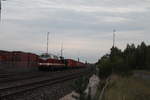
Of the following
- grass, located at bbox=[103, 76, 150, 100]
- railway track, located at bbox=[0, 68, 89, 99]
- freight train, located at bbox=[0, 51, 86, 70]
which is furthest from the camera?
freight train, located at bbox=[0, 51, 86, 70]

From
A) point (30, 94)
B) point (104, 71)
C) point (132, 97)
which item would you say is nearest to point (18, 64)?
point (104, 71)

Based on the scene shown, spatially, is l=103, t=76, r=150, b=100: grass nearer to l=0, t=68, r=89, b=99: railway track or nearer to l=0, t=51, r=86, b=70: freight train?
l=0, t=68, r=89, b=99: railway track

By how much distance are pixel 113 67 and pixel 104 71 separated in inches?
49.4

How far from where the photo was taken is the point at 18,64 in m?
59.8

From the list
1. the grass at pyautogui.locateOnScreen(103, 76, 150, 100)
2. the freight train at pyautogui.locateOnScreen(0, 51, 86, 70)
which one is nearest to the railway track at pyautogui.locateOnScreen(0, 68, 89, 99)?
the grass at pyautogui.locateOnScreen(103, 76, 150, 100)

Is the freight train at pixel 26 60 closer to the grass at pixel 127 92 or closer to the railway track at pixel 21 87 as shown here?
the railway track at pixel 21 87

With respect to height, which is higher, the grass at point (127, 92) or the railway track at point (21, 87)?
the grass at point (127, 92)

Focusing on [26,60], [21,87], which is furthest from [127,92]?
[26,60]

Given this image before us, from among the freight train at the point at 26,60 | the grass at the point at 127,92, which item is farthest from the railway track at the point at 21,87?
the freight train at the point at 26,60

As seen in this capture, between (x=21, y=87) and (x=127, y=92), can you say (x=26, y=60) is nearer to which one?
(x=21, y=87)

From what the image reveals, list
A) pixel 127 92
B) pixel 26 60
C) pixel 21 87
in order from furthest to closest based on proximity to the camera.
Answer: pixel 26 60
pixel 21 87
pixel 127 92

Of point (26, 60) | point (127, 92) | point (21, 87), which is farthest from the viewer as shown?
Result: point (26, 60)

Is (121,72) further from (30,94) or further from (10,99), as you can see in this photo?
(10,99)

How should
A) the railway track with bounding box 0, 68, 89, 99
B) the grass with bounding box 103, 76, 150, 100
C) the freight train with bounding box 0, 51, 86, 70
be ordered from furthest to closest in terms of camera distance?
the freight train with bounding box 0, 51, 86, 70, the railway track with bounding box 0, 68, 89, 99, the grass with bounding box 103, 76, 150, 100
